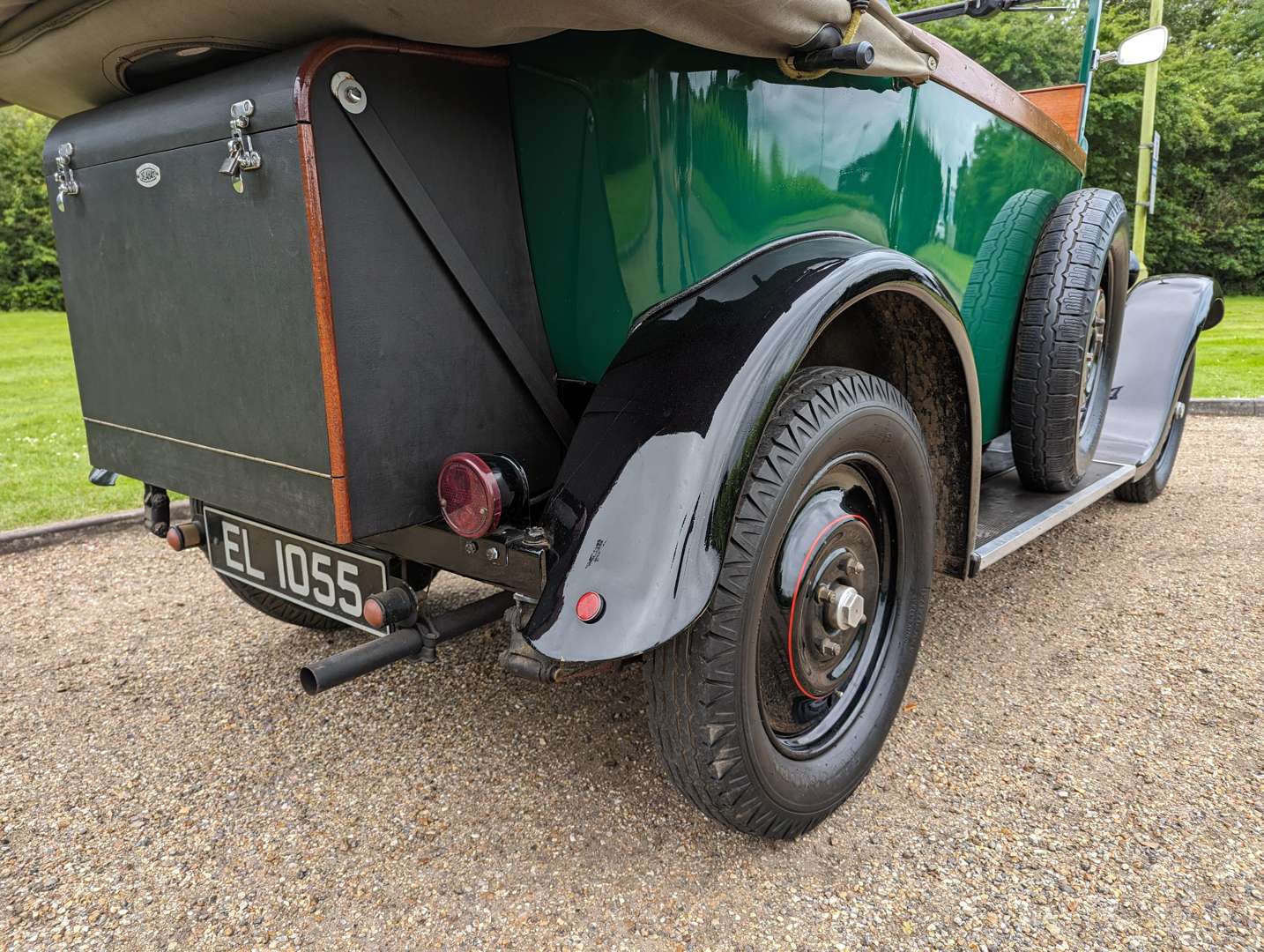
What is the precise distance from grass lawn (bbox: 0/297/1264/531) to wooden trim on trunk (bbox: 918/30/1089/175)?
4646mm

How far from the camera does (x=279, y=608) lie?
9.73 ft

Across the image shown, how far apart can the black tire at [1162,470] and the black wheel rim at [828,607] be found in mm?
2967

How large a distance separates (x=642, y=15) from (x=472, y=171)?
545 millimetres

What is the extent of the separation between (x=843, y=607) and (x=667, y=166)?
1.05 metres

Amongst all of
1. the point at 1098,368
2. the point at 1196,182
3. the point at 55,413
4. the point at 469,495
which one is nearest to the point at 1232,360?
the point at 1098,368

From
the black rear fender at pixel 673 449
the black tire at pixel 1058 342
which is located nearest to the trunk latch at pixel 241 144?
the black rear fender at pixel 673 449

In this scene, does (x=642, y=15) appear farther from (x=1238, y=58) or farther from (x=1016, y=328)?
(x=1238, y=58)

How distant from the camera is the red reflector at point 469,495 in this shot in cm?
173

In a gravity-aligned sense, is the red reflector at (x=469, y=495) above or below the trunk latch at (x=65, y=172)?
below

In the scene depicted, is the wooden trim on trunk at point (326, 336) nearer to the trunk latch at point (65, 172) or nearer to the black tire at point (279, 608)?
the trunk latch at point (65, 172)

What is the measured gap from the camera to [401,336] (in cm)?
176

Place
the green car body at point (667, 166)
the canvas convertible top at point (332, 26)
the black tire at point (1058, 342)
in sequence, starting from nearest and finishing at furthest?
the canvas convertible top at point (332, 26), the green car body at point (667, 166), the black tire at point (1058, 342)

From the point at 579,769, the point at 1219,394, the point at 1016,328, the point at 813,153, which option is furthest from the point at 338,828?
the point at 1219,394

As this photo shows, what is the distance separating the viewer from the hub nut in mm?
1982
